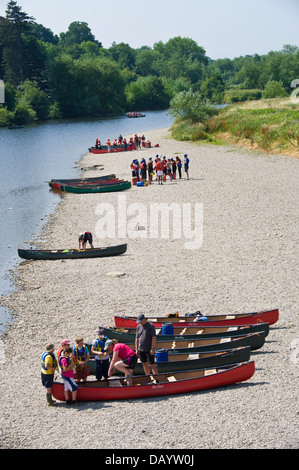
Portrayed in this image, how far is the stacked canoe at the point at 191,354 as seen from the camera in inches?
497

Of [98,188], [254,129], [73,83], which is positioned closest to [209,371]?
[98,188]

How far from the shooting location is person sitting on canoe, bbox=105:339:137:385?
41.1 feet

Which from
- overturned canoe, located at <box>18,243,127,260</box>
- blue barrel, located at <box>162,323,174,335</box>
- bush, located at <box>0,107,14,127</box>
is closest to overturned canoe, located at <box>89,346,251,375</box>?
blue barrel, located at <box>162,323,174,335</box>

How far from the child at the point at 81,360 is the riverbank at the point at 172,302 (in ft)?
2.26

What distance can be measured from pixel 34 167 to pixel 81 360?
41.5m

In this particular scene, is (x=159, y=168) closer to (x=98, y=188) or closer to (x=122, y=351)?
(x=98, y=188)

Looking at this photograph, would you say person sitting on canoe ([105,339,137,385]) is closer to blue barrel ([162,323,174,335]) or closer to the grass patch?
blue barrel ([162,323,174,335])

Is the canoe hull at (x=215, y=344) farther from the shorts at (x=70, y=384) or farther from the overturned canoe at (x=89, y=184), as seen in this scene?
the overturned canoe at (x=89, y=184)

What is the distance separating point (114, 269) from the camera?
21953 millimetres

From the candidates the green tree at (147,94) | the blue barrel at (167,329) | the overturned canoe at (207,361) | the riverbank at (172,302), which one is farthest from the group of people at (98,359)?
the green tree at (147,94)

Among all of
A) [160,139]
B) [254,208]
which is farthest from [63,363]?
[160,139]

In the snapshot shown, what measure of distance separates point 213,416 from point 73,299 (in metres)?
8.88

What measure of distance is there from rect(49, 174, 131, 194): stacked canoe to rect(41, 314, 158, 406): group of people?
24.8m

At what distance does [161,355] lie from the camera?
44.6ft
